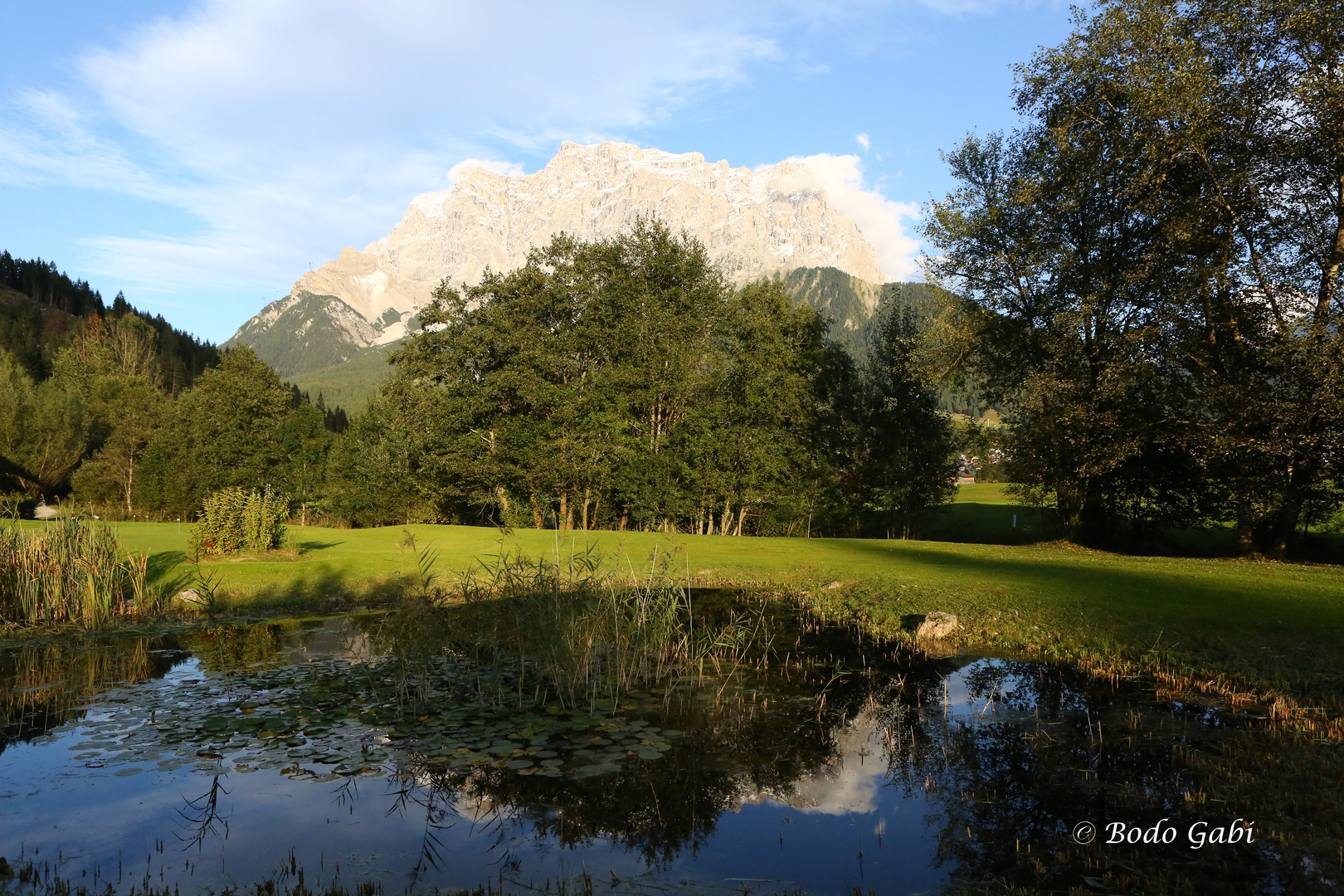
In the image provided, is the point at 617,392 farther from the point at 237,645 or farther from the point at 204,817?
the point at 204,817

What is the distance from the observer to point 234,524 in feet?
61.2

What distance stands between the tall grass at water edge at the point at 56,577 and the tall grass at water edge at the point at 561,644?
5.60 meters

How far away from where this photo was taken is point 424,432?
37562mm

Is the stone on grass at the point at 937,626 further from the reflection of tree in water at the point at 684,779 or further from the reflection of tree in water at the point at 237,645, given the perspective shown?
the reflection of tree in water at the point at 237,645

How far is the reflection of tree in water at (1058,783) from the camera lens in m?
5.26

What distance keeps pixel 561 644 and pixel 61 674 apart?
718 cm

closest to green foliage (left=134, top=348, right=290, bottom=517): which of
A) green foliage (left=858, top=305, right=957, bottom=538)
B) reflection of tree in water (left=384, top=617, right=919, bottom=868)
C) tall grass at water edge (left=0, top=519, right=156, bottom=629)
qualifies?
green foliage (left=858, top=305, right=957, bottom=538)

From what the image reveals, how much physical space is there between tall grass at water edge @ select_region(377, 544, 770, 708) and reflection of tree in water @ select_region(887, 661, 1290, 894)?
3.24 meters

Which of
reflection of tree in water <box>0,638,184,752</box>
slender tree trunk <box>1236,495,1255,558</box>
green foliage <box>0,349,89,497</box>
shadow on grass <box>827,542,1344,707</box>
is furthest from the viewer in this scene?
green foliage <box>0,349,89,497</box>

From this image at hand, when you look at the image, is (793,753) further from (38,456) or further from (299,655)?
(38,456)

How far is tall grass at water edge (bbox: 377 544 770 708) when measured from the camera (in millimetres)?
9383

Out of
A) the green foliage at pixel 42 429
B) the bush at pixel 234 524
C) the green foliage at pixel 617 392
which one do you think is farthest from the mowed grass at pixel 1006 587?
the green foliage at pixel 42 429

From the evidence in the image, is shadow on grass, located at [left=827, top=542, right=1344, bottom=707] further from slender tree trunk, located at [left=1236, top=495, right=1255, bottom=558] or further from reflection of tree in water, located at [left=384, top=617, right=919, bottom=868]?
reflection of tree in water, located at [left=384, top=617, right=919, bottom=868]

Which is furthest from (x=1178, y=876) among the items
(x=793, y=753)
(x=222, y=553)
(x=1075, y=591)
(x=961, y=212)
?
(x=961, y=212)
